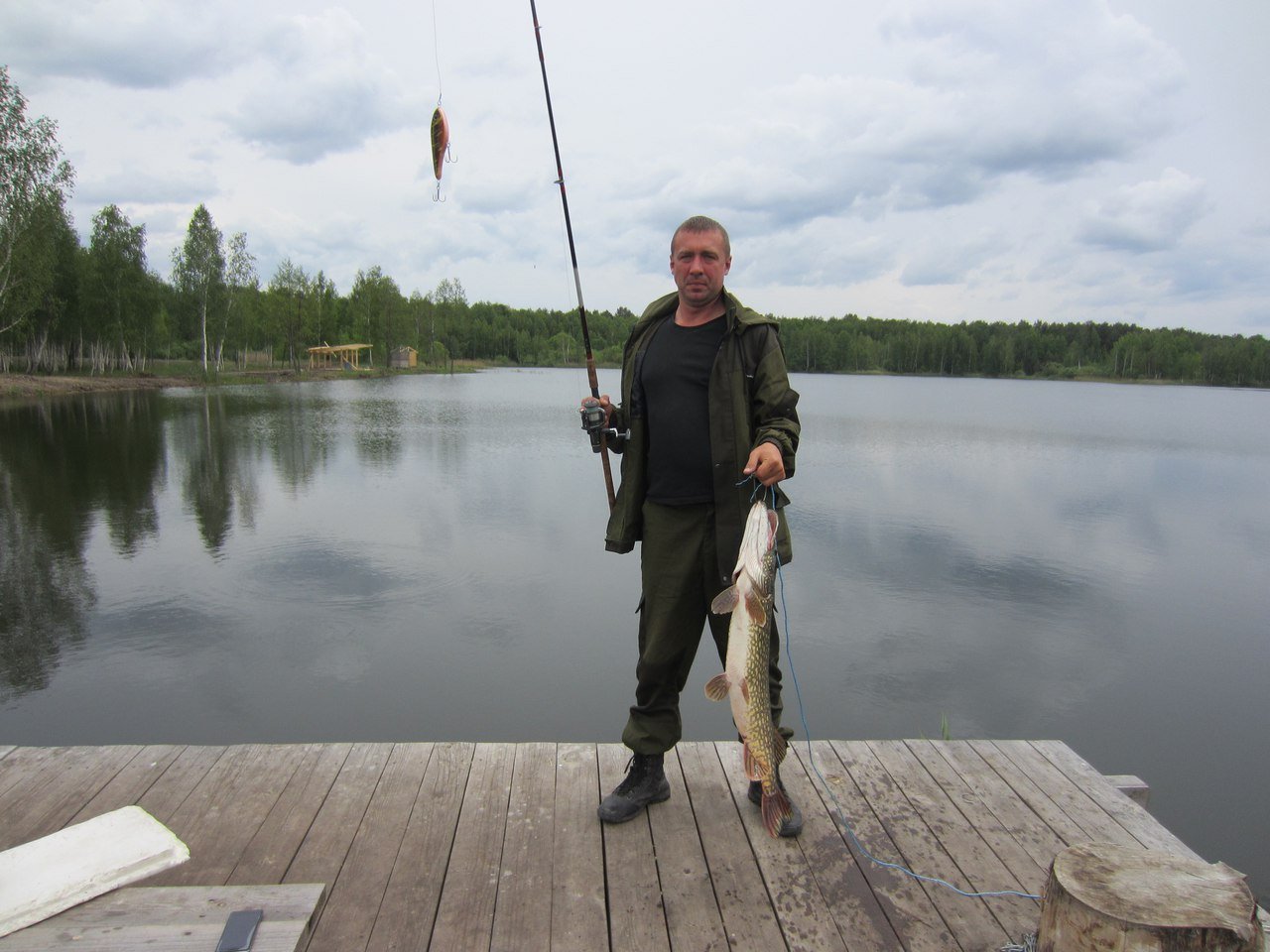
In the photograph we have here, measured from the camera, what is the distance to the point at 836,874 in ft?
9.32

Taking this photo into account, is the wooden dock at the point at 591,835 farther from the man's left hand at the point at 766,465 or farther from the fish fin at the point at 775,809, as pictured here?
the man's left hand at the point at 766,465

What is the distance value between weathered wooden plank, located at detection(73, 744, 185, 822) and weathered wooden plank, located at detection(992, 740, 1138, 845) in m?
3.82

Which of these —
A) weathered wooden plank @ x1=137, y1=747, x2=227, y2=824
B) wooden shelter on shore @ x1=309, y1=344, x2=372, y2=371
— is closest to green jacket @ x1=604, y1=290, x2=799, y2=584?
weathered wooden plank @ x1=137, y1=747, x2=227, y2=824

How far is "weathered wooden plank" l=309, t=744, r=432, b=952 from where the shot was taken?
97.1 inches

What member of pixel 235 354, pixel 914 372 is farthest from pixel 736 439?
pixel 914 372

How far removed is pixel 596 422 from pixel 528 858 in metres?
1.64

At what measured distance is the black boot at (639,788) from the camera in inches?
123

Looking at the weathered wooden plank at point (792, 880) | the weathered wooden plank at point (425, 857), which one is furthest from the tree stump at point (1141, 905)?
the weathered wooden plank at point (425, 857)

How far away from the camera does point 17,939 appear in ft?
6.03

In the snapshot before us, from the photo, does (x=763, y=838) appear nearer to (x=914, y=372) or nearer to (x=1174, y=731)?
(x=1174, y=731)

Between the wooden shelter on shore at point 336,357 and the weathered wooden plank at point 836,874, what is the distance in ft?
215

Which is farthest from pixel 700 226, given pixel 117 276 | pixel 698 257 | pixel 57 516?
pixel 117 276

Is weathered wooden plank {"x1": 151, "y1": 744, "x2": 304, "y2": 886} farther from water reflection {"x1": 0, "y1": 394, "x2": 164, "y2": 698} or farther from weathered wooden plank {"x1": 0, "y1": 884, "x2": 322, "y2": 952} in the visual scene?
water reflection {"x1": 0, "y1": 394, "x2": 164, "y2": 698}

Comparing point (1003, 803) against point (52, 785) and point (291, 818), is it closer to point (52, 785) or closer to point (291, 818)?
point (291, 818)
